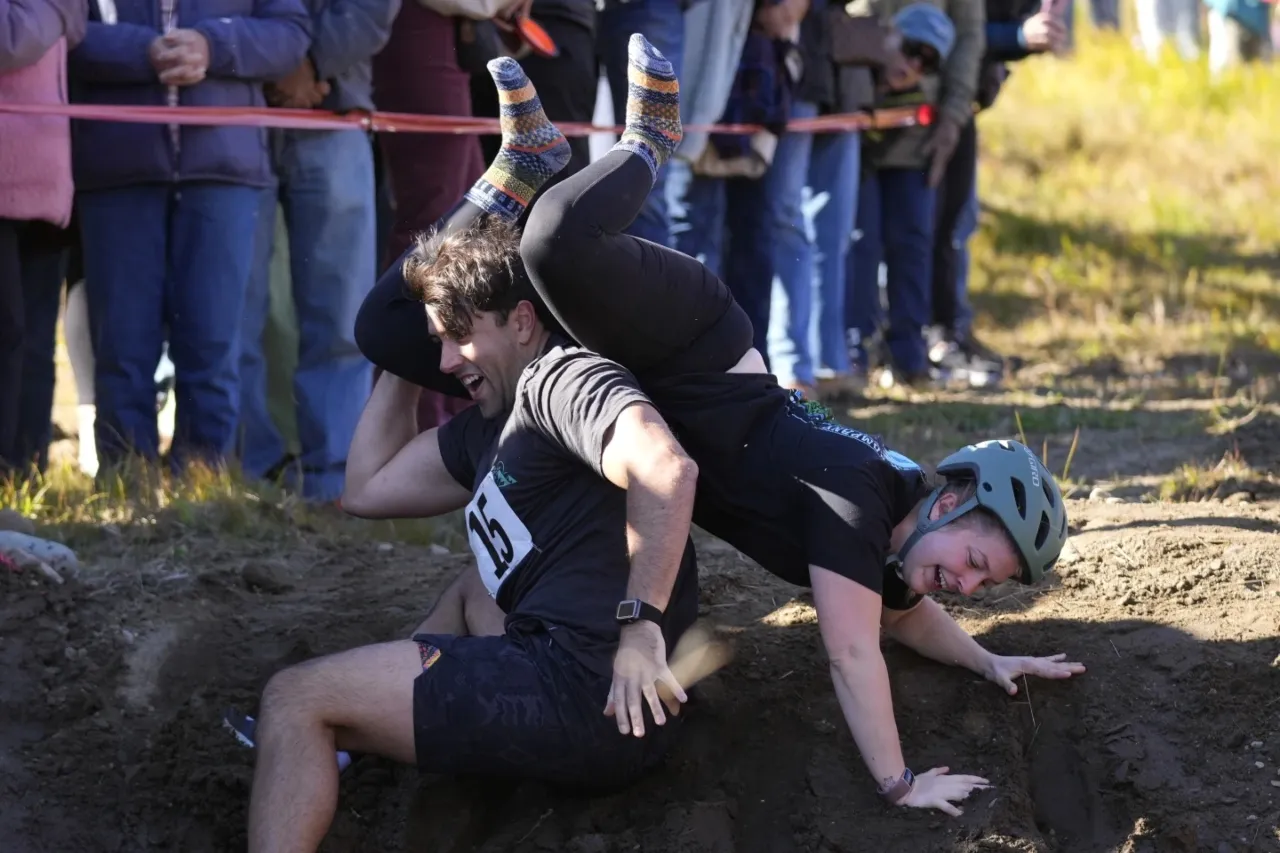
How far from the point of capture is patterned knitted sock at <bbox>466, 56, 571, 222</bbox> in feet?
16.0

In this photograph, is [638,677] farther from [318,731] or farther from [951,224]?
[951,224]

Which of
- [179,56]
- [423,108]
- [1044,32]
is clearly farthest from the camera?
Result: [1044,32]

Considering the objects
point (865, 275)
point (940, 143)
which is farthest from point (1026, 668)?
point (865, 275)

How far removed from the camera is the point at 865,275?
34.5 feet

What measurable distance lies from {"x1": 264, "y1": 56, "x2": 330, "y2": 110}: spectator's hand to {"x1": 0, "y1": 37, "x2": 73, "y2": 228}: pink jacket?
920 mm

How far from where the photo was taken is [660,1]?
7742 millimetres

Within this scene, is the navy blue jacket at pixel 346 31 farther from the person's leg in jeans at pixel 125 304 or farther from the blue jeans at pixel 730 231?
the blue jeans at pixel 730 231

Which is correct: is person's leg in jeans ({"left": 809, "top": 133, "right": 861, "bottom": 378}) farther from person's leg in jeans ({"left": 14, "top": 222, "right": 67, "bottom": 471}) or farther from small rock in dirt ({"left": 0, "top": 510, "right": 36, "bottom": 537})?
small rock in dirt ({"left": 0, "top": 510, "right": 36, "bottom": 537})

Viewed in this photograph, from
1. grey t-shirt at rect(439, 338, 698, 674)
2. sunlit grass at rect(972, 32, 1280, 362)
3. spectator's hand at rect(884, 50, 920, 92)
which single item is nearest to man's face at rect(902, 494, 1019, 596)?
→ grey t-shirt at rect(439, 338, 698, 674)

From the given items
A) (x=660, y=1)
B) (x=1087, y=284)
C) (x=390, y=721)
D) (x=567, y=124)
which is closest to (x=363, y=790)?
(x=390, y=721)

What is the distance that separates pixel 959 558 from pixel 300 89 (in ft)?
11.9

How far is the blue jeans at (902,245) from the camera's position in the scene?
33.3 ft

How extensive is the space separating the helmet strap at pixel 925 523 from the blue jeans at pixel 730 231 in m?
4.01

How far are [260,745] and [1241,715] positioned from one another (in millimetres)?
2564
